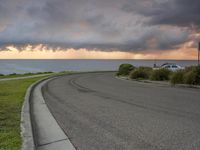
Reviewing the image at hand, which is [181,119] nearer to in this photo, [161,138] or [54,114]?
[161,138]

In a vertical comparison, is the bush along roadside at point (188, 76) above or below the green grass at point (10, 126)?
above

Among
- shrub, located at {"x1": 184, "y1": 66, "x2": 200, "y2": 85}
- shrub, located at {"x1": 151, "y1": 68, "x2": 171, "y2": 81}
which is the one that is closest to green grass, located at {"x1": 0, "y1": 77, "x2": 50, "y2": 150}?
shrub, located at {"x1": 184, "y1": 66, "x2": 200, "y2": 85}

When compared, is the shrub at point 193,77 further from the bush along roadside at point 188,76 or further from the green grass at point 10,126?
the green grass at point 10,126

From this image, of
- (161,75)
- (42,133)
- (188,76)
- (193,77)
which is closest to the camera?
(42,133)

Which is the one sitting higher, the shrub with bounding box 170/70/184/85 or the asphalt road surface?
the shrub with bounding box 170/70/184/85

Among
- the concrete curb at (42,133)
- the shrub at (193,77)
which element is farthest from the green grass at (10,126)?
the shrub at (193,77)

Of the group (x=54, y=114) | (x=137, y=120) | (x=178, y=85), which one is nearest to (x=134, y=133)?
(x=137, y=120)

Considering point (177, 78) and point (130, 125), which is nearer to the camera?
point (130, 125)

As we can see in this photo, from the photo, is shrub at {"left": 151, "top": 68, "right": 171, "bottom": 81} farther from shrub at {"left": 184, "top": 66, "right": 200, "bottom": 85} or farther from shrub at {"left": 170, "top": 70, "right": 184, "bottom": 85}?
shrub at {"left": 184, "top": 66, "right": 200, "bottom": 85}

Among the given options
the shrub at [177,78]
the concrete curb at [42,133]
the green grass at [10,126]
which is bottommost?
the concrete curb at [42,133]

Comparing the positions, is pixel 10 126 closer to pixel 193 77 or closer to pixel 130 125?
pixel 130 125

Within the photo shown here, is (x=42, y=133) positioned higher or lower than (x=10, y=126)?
lower

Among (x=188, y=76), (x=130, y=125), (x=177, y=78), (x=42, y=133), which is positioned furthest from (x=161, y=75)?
(x=42, y=133)

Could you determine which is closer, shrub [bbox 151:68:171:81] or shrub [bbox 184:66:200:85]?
shrub [bbox 184:66:200:85]
